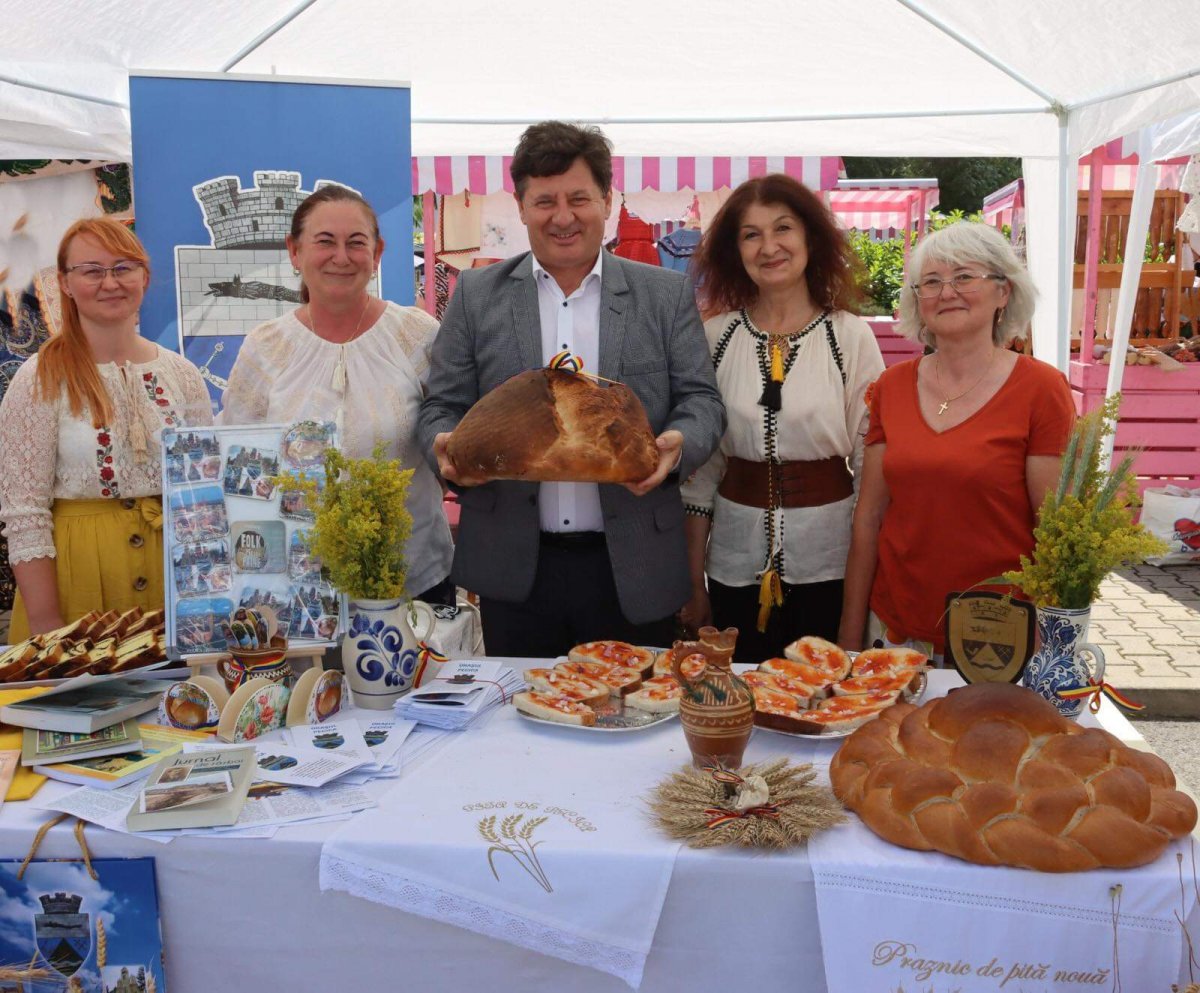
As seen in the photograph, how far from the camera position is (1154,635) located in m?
5.02

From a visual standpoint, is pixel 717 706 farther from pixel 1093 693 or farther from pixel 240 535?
pixel 240 535

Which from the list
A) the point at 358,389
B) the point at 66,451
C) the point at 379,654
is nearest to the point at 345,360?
the point at 358,389

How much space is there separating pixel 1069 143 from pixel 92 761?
4.45 meters

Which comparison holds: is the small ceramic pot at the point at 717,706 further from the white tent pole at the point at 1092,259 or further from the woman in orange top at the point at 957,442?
the white tent pole at the point at 1092,259

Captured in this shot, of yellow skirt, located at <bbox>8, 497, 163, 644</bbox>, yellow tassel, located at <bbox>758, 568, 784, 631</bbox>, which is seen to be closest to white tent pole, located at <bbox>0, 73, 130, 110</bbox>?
yellow skirt, located at <bbox>8, 497, 163, 644</bbox>

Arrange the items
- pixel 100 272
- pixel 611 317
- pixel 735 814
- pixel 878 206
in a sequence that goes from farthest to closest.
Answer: pixel 878 206
pixel 100 272
pixel 611 317
pixel 735 814

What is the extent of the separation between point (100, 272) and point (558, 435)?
131 cm

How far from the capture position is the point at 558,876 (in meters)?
1.35

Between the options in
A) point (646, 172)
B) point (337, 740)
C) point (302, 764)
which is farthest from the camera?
point (646, 172)

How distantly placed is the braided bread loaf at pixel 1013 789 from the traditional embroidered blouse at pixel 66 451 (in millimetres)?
1727

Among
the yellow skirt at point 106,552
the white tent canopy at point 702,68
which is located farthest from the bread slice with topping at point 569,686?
the white tent canopy at point 702,68

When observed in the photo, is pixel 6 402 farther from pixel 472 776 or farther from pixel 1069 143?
pixel 1069 143

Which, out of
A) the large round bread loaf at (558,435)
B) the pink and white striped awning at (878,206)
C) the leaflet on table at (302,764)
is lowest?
Answer: the leaflet on table at (302,764)

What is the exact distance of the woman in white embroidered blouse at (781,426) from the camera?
2.44 meters
